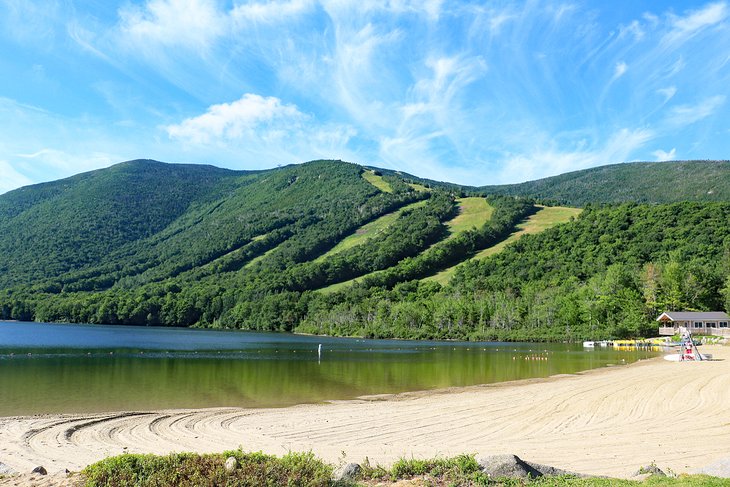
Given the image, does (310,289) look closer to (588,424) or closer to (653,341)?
(653,341)

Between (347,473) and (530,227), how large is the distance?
181196mm

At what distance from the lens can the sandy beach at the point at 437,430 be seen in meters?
15.5

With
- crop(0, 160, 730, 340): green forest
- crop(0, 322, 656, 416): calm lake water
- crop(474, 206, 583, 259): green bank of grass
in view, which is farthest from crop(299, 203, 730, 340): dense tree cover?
crop(0, 322, 656, 416): calm lake water

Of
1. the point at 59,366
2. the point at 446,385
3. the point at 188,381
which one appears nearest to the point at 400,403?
the point at 446,385

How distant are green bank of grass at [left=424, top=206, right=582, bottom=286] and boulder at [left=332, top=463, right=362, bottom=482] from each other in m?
146

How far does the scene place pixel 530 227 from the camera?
600ft

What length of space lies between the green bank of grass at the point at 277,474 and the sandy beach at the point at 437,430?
335 centimetres

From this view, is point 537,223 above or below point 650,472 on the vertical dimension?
above

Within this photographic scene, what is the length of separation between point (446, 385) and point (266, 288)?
5587 inches

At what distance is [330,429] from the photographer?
2012 centimetres

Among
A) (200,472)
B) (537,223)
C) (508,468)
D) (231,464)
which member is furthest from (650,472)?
(537,223)

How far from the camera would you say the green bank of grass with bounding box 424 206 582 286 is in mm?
166250

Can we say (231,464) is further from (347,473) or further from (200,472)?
(347,473)

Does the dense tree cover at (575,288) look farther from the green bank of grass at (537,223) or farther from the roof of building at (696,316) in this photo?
the green bank of grass at (537,223)
